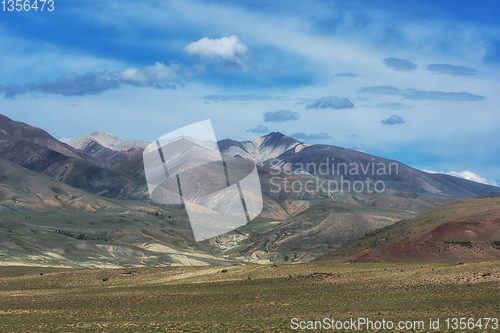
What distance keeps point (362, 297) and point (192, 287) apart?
18336mm

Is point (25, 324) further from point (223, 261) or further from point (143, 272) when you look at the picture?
point (223, 261)

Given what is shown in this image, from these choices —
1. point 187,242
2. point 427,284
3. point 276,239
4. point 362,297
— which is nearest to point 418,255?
point 427,284

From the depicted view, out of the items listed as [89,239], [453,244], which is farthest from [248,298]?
[89,239]

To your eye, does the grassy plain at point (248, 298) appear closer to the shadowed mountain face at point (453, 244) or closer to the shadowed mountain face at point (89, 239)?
the shadowed mountain face at point (453, 244)

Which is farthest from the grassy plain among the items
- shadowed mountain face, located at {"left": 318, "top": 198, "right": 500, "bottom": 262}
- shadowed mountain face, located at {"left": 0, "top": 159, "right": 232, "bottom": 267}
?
shadowed mountain face, located at {"left": 0, "top": 159, "right": 232, "bottom": 267}

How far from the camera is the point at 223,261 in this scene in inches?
5192

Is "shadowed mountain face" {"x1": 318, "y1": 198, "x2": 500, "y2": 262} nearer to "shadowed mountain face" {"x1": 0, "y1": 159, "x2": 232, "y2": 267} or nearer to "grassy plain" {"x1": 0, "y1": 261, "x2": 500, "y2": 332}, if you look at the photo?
"grassy plain" {"x1": 0, "y1": 261, "x2": 500, "y2": 332}

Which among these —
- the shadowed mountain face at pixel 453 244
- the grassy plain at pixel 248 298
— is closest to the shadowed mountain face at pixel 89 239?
the grassy plain at pixel 248 298

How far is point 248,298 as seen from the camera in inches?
1592

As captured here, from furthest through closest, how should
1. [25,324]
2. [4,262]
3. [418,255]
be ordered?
[4,262] → [418,255] → [25,324]

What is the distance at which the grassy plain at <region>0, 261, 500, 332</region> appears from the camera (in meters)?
31.0

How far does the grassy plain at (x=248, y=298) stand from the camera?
3100cm

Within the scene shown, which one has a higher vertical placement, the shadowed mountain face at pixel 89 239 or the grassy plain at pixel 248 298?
the grassy plain at pixel 248 298

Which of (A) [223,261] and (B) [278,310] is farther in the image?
(A) [223,261]
